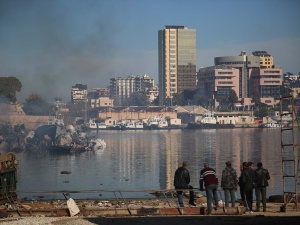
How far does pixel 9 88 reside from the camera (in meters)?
147

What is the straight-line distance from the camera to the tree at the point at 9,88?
145m

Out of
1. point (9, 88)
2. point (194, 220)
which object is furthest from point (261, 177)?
point (9, 88)

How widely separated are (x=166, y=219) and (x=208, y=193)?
1519 millimetres

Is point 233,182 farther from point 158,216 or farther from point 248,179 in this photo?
point 158,216

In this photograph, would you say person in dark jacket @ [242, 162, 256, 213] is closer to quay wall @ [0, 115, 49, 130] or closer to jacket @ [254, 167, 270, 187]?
jacket @ [254, 167, 270, 187]

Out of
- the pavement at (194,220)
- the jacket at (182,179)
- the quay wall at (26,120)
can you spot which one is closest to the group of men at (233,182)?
the jacket at (182,179)

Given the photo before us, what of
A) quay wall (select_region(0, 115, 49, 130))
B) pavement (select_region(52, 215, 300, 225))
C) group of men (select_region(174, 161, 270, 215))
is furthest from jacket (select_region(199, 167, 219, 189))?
quay wall (select_region(0, 115, 49, 130))

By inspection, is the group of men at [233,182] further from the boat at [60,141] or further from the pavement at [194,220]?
the boat at [60,141]

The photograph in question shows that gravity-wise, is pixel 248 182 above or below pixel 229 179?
below

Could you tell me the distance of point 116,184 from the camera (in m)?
52.7

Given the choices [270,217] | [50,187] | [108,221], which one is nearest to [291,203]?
[270,217]

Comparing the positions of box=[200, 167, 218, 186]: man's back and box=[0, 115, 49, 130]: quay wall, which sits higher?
box=[0, 115, 49, 130]: quay wall

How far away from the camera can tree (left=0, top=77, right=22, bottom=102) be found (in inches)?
5693

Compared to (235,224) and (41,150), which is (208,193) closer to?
(235,224)
